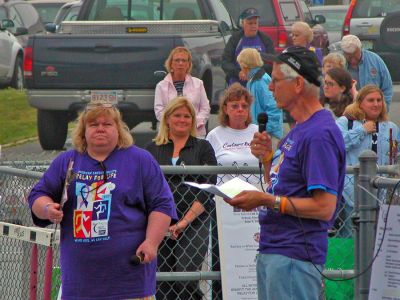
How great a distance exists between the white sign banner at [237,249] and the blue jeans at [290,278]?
6.16 ft

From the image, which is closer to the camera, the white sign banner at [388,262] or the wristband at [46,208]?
the white sign banner at [388,262]

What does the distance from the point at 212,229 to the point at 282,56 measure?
2.31 m

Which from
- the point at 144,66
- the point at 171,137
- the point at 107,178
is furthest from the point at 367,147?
the point at 144,66

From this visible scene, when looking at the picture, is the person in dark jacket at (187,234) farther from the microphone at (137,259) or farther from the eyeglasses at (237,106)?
the microphone at (137,259)

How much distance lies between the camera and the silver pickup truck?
15031 mm

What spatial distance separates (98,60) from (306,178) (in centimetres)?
976

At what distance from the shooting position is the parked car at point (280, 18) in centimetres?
2047

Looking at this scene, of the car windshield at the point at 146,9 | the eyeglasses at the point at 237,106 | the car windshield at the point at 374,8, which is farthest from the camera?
the car windshield at the point at 374,8

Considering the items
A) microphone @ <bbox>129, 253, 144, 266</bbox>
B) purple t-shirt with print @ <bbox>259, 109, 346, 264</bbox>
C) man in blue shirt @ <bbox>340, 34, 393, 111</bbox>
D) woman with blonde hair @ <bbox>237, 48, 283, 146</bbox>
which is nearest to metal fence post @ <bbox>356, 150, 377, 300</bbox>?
purple t-shirt with print @ <bbox>259, 109, 346, 264</bbox>

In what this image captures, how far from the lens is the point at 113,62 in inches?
597

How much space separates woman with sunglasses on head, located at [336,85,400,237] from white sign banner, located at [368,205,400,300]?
3.25 m

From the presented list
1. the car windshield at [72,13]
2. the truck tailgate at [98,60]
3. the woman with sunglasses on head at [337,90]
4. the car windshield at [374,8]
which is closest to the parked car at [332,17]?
the car windshield at [374,8]

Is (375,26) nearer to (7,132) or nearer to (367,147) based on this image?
(7,132)

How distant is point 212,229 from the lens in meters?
7.95
